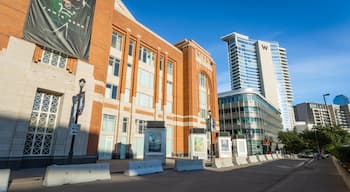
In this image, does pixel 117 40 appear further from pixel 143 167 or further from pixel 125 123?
pixel 143 167

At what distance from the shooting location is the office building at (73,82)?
13680mm

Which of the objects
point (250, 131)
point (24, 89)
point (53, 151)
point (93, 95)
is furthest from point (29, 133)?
point (250, 131)


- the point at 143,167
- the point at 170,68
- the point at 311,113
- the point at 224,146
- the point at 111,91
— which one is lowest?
the point at 143,167

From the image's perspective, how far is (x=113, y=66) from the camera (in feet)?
85.8

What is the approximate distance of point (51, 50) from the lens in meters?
16.4

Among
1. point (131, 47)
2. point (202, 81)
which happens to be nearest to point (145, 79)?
point (131, 47)

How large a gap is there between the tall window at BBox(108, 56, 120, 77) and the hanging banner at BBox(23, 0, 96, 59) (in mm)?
6880

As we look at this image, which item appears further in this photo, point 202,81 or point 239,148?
point 202,81

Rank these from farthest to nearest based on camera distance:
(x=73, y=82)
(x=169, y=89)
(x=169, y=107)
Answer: (x=169, y=89) < (x=169, y=107) < (x=73, y=82)

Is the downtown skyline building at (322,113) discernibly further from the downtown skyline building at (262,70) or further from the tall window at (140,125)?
the tall window at (140,125)

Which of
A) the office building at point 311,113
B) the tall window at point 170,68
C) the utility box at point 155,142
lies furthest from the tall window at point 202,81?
the office building at point 311,113

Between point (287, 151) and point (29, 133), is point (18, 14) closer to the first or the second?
point (29, 133)

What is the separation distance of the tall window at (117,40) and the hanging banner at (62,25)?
6999mm

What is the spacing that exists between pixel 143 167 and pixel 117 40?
20.6m
